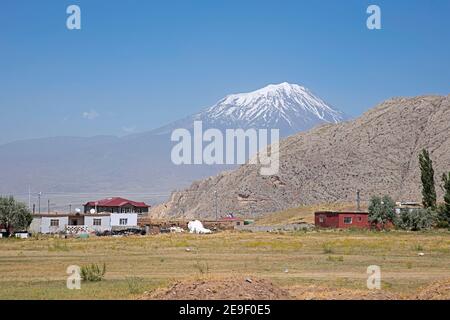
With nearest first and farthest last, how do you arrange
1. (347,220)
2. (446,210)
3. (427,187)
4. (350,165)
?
1. (446,210)
2. (347,220)
3. (427,187)
4. (350,165)

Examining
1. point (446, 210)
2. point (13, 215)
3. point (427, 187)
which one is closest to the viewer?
point (13, 215)

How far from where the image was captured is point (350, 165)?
148 meters

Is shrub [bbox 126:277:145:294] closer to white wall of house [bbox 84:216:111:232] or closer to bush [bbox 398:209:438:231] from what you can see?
bush [bbox 398:209:438:231]

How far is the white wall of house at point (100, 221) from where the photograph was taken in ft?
297

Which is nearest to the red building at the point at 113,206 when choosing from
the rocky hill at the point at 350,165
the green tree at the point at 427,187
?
the rocky hill at the point at 350,165

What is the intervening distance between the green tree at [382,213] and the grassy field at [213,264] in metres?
29.9

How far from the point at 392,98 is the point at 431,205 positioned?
279ft

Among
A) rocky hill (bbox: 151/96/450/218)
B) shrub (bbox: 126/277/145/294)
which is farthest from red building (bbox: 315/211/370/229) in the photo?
shrub (bbox: 126/277/145/294)

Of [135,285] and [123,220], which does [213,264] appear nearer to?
[135,285]

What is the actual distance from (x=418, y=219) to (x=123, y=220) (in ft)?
121

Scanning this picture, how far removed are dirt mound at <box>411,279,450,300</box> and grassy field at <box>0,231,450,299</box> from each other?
2.82 m

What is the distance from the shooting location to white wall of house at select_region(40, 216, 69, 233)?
89.0 m

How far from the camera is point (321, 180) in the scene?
483 ft

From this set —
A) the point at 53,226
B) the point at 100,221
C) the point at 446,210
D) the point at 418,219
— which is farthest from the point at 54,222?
the point at 446,210
